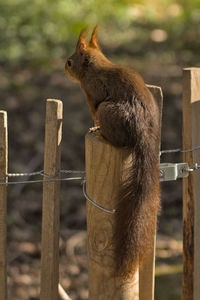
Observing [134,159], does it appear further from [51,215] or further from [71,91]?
[71,91]

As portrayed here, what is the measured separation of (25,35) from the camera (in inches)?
297

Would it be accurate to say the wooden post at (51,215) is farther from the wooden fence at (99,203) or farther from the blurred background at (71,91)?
the blurred background at (71,91)

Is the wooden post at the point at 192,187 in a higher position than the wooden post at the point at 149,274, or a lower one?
higher

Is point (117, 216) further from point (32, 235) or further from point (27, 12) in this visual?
point (27, 12)

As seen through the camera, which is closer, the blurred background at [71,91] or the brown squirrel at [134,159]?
the brown squirrel at [134,159]

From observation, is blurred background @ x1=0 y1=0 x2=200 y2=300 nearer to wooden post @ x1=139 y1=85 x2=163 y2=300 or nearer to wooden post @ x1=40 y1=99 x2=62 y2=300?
wooden post @ x1=139 y1=85 x2=163 y2=300

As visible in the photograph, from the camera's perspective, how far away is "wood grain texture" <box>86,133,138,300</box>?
1913 mm

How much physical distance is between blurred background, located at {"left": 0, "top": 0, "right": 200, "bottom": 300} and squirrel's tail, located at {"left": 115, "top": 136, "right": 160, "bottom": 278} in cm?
138

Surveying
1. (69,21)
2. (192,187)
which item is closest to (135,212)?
(192,187)

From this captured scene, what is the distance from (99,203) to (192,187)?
1.70 feet

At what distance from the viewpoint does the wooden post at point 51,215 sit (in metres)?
2.04

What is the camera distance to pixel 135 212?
1900mm

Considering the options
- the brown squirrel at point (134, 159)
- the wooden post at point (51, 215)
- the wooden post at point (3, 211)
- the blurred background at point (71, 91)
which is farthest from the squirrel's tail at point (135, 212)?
the blurred background at point (71, 91)

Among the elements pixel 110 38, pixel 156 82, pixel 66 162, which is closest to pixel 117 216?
pixel 66 162
